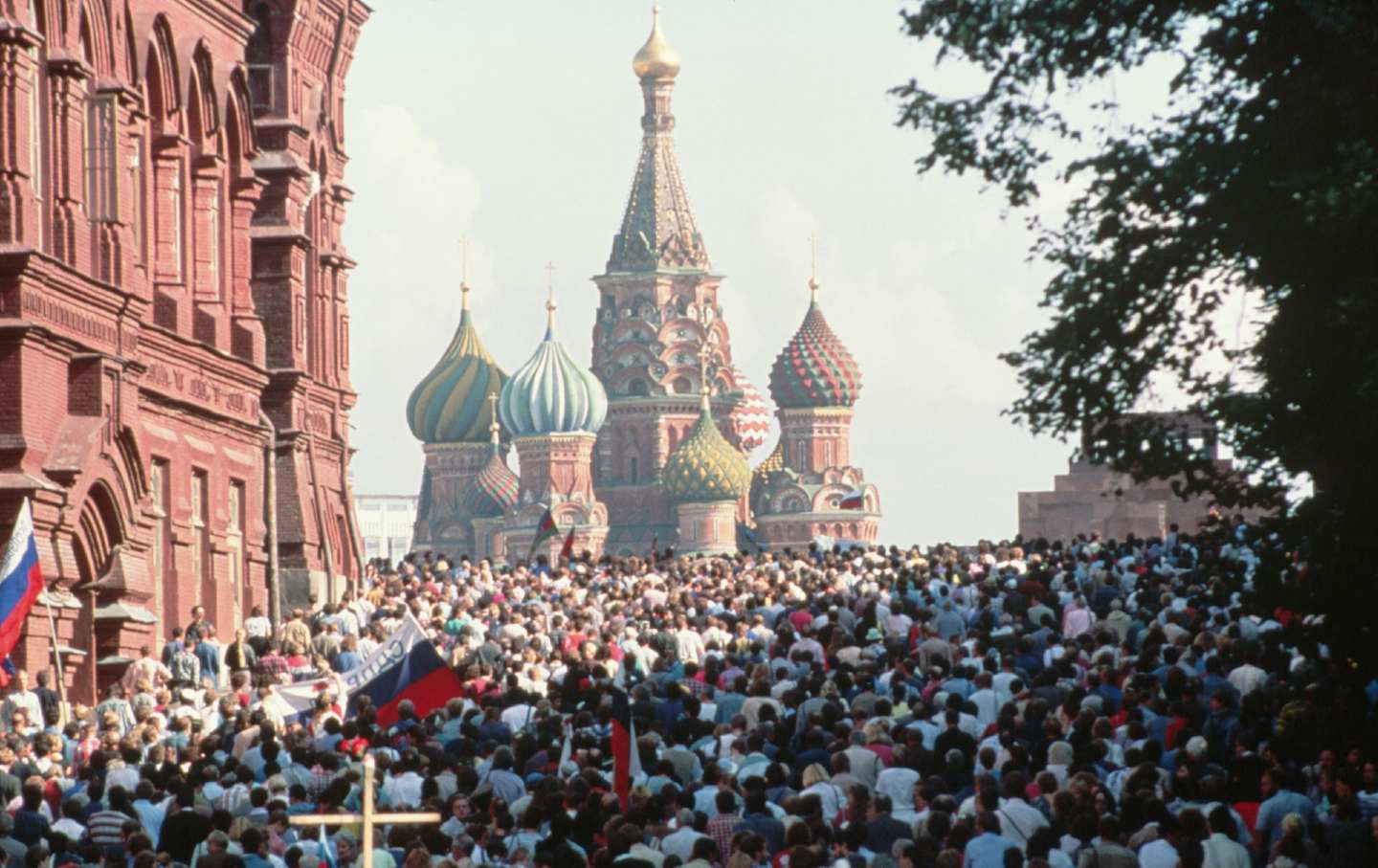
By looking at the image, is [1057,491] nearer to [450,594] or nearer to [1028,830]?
[450,594]

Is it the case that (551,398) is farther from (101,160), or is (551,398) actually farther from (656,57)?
(101,160)

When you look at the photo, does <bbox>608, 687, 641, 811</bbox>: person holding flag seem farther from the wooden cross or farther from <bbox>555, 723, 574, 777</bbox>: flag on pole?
the wooden cross

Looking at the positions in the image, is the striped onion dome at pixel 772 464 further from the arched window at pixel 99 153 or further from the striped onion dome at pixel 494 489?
the arched window at pixel 99 153

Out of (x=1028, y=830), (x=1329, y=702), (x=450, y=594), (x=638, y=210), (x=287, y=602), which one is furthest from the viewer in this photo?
(x=638, y=210)

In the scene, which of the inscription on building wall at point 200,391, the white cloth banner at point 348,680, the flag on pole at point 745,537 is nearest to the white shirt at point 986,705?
the white cloth banner at point 348,680

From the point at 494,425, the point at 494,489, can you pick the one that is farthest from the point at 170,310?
the point at 494,425

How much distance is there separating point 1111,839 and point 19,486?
18152mm

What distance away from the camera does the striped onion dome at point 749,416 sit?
160 m

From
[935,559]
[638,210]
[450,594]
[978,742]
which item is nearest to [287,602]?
[450,594]

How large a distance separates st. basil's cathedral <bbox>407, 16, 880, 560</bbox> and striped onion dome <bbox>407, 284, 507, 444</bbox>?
0.21 feet

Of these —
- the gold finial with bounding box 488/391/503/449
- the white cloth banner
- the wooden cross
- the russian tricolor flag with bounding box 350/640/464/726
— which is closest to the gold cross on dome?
the gold finial with bounding box 488/391/503/449

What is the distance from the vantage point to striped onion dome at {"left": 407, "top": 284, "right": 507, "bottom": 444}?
512ft

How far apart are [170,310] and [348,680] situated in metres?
16.2

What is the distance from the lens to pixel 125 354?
3741 centimetres
